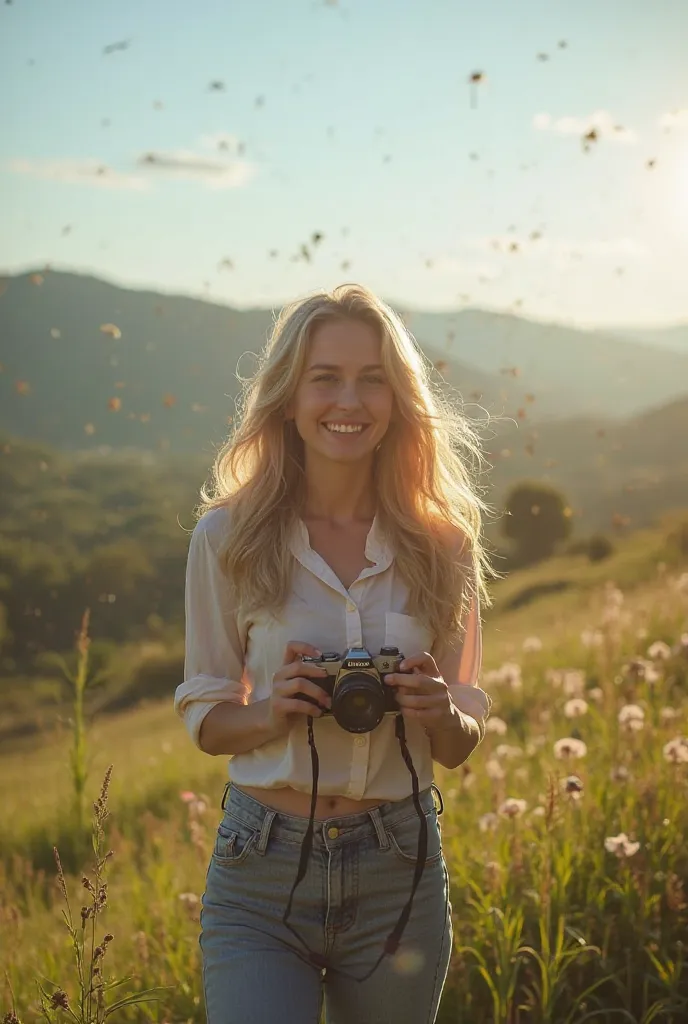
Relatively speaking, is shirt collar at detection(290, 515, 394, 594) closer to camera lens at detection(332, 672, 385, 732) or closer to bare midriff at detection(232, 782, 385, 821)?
camera lens at detection(332, 672, 385, 732)

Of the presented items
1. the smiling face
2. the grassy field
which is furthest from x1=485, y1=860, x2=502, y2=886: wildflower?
the smiling face

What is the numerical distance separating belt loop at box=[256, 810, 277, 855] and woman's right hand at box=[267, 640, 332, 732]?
202 millimetres

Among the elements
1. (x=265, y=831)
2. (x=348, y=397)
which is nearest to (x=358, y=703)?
(x=265, y=831)

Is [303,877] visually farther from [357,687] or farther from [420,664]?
[420,664]

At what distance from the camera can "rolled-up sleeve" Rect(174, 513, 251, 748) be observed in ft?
8.29

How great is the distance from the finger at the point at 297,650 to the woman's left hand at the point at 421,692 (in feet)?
0.62

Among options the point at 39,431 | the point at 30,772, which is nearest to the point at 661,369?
the point at 39,431

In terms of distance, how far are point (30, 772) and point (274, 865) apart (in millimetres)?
19523

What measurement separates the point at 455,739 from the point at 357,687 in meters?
0.38

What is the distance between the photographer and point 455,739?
2.49 metres

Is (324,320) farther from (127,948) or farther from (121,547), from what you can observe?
(121,547)

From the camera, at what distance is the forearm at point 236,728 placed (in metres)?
2.43

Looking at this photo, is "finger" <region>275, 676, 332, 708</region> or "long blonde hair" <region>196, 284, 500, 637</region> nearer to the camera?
"finger" <region>275, 676, 332, 708</region>

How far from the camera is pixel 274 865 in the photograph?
Answer: 2.30 metres
